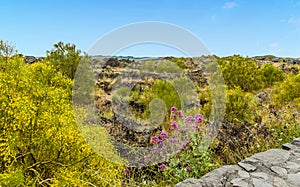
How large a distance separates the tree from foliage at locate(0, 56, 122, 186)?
32.7 feet

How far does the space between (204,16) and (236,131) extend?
293 inches

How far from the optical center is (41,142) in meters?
4.00

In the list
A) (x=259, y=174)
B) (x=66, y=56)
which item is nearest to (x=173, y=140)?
(x=259, y=174)

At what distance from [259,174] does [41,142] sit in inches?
118

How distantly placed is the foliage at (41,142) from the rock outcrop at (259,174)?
51.4 inches

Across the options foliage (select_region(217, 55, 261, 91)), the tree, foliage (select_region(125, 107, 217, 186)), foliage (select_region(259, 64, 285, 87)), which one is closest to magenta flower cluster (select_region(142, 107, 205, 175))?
foliage (select_region(125, 107, 217, 186))

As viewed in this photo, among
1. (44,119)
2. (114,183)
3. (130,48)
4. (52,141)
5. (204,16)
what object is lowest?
(114,183)

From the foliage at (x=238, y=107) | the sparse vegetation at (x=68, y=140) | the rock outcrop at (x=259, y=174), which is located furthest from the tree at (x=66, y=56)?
the rock outcrop at (x=259, y=174)

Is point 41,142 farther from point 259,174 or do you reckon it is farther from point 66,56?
point 66,56

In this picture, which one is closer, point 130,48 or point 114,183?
point 114,183

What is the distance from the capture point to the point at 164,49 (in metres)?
8.50

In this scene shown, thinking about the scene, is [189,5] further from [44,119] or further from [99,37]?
[44,119]

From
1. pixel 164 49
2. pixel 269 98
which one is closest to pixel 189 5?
pixel 269 98

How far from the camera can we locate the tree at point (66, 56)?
1427 centimetres
